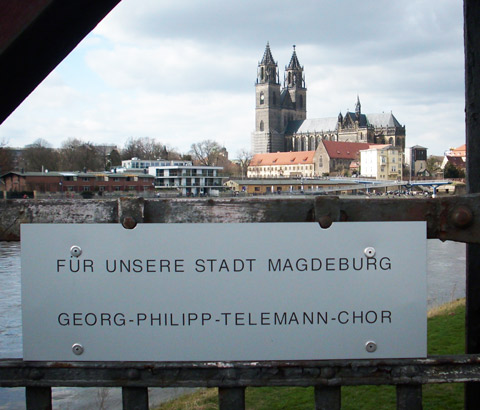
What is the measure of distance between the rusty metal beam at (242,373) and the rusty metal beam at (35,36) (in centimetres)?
111

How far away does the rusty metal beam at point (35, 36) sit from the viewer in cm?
187

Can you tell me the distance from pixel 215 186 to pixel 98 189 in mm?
20122

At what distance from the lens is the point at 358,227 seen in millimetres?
2043

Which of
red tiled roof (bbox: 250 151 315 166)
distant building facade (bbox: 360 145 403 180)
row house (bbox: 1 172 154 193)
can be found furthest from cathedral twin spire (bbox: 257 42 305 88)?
row house (bbox: 1 172 154 193)

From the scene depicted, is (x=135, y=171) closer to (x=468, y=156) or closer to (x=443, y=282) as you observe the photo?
(x=443, y=282)

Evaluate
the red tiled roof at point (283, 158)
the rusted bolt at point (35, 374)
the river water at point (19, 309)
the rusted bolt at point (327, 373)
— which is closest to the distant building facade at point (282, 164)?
the red tiled roof at point (283, 158)

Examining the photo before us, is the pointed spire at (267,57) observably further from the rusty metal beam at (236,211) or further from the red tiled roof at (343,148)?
the rusty metal beam at (236,211)

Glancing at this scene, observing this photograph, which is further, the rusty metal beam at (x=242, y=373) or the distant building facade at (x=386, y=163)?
the distant building facade at (x=386, y=163)

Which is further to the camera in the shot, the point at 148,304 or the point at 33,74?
the point at 33,74

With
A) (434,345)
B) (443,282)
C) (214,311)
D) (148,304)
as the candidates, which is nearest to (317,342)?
(214,311)

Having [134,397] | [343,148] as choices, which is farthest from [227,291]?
[343,148]

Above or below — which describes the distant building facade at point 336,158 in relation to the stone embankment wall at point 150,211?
above

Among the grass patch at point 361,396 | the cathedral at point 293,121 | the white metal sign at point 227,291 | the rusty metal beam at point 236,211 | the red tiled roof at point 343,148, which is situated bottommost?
the grass patch at point 361,396

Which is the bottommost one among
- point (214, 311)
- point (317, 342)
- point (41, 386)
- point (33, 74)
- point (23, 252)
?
point (41, 386)
